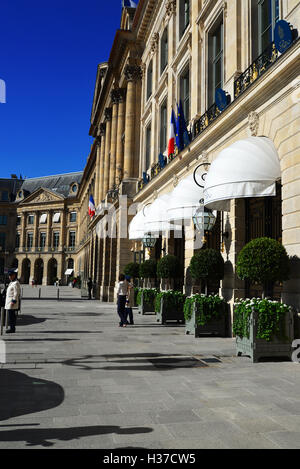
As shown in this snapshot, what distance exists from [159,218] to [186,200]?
11.5 ft

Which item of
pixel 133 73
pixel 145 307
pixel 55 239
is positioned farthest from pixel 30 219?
pixel 145 307

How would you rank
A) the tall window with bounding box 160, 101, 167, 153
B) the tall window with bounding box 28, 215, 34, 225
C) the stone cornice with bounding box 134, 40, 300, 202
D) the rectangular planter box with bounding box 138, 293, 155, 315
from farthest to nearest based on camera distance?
the tall window with bounding box 28, 215, 34, 225
the tall window with bounding box 160, 101, 167, 153
the rectangular planter box with bounding box 138, 293, 155, 315
the stone cornice with bounding box 134, 40, 300, 202

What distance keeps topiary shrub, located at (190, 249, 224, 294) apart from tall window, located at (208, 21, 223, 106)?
738 cm

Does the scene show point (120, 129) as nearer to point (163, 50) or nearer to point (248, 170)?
point (163, 50)

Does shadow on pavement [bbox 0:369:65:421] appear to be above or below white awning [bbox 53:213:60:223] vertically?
below

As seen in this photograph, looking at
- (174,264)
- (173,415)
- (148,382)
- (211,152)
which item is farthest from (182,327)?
(173,415)

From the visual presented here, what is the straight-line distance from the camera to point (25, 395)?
5504 millimetres

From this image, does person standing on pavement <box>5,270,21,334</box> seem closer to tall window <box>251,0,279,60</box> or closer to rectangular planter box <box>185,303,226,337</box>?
rectangular planter box <box>185,303,226,337</box>

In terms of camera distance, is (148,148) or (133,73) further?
(133,73)

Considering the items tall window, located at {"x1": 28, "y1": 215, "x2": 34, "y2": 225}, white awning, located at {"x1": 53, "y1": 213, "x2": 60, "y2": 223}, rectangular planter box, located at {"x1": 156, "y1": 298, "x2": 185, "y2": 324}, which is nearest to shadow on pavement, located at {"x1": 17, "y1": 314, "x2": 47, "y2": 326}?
rectangular planter box, located at {"x1": 156, "y1": 298, "x2": 185, "y2": 324}

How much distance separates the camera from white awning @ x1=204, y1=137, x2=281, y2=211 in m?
10.0

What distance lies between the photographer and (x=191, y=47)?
61.2 ft
